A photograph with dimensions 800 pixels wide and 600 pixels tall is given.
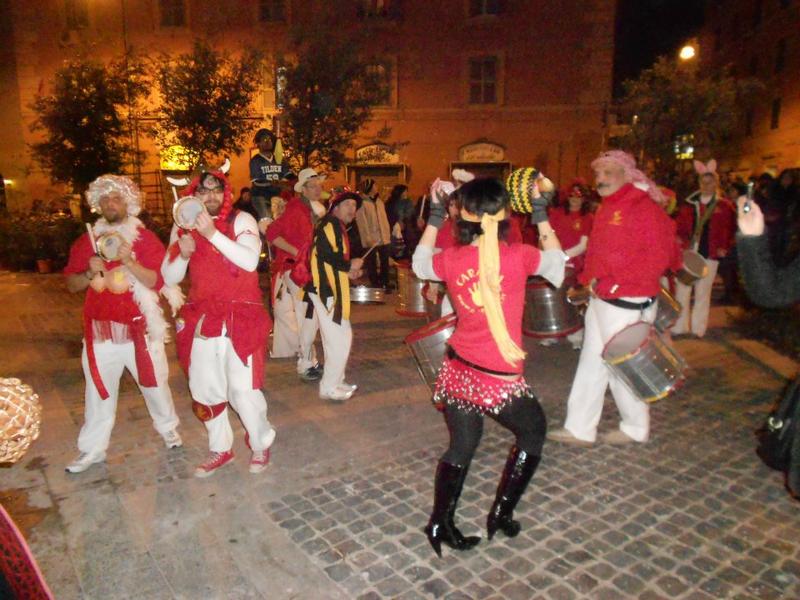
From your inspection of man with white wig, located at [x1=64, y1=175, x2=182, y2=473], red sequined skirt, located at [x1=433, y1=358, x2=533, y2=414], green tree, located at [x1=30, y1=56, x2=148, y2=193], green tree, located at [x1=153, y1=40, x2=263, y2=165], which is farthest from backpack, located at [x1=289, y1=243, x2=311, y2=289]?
green tree, located at [x1=30, y1=56, x2=148, y2=193]

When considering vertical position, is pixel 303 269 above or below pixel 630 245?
below

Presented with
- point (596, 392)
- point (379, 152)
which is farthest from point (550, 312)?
point (379, 152)

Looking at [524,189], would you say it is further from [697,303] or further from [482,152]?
[482,152]

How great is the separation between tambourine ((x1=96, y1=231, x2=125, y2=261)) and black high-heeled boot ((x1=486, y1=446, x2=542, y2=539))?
9.13 ft

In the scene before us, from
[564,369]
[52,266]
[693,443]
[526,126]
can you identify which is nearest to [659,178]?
[526,126]

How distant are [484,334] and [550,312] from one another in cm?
279

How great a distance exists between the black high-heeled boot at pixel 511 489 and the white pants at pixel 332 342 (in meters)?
2.43

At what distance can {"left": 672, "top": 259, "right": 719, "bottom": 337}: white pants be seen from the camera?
770cm

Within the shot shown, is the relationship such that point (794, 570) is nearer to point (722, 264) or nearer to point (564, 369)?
point (564, 369)

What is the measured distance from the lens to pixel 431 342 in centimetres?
382

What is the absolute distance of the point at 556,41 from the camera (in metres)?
21.8

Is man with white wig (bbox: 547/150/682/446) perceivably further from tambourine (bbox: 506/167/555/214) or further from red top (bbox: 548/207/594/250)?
red top (bbox: 548/207/594/250)

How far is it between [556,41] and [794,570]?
21875 millimetres

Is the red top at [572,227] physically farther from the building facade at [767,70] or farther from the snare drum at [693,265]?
the building facade at [767,70]
